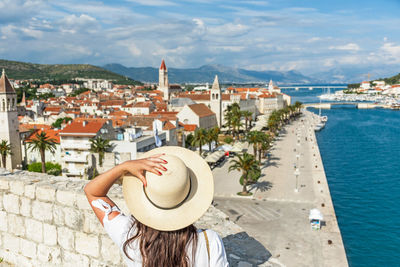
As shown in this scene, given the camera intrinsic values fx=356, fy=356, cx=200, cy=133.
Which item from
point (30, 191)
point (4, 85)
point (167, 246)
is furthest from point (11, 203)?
point (4, 85)

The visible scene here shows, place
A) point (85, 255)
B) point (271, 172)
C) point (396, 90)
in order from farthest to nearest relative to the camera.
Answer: point (396, 90) < point (271, 172) < point (85, 255)

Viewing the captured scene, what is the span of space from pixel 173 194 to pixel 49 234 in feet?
9.35

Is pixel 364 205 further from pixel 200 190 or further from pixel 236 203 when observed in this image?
pixel 200 190

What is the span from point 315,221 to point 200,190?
20.9m

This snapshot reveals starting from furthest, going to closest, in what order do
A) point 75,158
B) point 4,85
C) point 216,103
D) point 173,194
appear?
point 216,103 → point 4,85 → point 75,158 → point 173,194

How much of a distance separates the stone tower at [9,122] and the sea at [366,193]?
3479 cm

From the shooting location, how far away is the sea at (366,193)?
68.6 ft

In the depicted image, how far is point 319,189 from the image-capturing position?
2920 cm

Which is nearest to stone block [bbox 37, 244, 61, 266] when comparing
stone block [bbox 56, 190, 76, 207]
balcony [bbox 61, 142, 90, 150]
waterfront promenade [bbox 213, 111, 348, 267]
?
stone block [bbox 56, 190, 76, 207]

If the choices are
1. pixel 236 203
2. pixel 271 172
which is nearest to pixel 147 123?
pixel 271 172

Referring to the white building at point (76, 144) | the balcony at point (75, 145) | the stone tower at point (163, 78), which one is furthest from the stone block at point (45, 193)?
the stone tower at point (163, 78)

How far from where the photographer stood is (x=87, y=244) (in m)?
3.98

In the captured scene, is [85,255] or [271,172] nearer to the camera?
[85,255]

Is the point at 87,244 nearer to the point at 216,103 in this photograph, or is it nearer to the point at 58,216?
the point at 58,216
